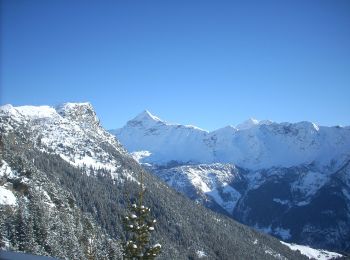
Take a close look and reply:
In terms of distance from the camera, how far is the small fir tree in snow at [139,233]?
95.0ft

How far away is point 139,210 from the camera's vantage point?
98.7 feet

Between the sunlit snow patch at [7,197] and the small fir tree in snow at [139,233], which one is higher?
the sunlit snow patch at [7,197]

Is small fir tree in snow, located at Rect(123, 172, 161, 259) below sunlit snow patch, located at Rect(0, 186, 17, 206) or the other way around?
below

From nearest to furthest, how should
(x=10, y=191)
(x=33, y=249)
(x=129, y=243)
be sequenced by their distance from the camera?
(x=129, y=243) < (x=33, y=249) < (x=10, y=191)

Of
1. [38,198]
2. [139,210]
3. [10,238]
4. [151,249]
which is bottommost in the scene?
[151,249]

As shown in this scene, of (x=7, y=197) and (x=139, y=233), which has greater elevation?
(x=7, y=197)

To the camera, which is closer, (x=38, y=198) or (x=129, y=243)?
(x=129, y=243)

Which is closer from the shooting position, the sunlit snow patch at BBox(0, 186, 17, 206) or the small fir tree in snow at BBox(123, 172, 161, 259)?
the small fir tree in snow at BBox(123, 172, 161, 259)

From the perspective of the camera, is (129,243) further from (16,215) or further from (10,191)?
(10,191)

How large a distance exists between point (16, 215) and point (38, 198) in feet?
87.6

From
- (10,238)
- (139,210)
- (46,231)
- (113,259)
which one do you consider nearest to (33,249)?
(10,238)

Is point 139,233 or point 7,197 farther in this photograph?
point 7,197

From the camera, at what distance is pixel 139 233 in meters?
29.6

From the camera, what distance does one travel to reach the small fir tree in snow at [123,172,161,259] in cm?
2895
